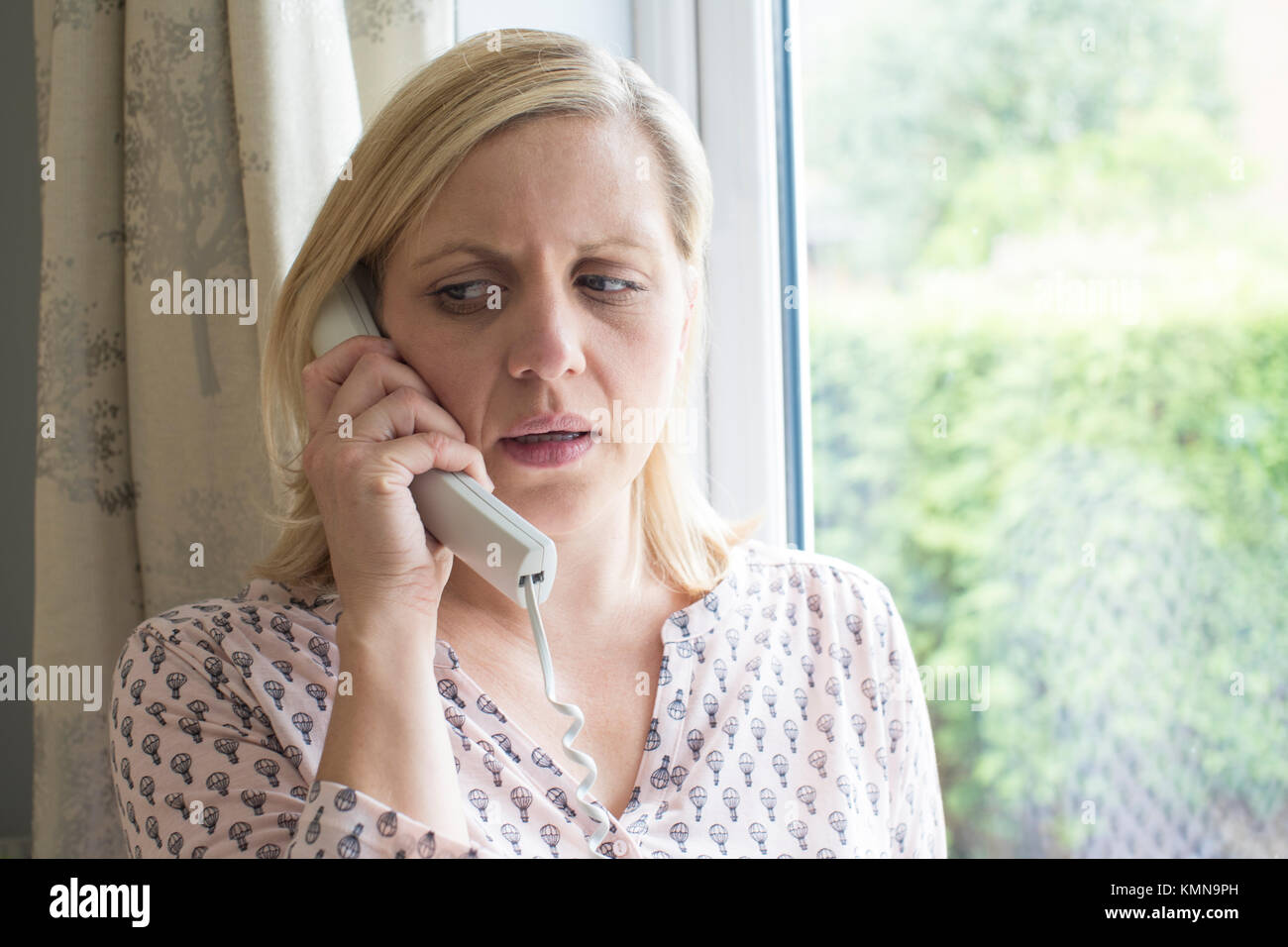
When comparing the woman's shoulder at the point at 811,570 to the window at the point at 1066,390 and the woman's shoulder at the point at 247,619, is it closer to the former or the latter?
the window at the point at 1066,390

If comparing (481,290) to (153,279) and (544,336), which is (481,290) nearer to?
(544,336)

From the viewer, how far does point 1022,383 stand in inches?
51.6

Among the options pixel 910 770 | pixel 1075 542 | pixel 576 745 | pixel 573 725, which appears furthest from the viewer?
pixel 1075 542

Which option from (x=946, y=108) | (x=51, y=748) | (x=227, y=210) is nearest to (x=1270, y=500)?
(x=946, y=108)

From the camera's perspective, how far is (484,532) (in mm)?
839

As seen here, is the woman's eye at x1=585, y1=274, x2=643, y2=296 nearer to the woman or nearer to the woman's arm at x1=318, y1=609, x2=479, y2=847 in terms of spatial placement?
the woman

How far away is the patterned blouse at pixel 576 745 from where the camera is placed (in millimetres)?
802

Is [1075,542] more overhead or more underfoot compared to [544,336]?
more underfoot

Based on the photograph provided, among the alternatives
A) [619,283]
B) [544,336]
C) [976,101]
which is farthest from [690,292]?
[976,101]

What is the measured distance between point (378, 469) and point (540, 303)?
21 cm

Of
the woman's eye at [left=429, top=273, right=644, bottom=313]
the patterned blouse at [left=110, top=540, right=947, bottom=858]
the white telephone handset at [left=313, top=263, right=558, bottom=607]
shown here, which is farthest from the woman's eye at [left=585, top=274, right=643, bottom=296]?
the patterned blouse at [left=110, top=540, right=947, bottom=858]

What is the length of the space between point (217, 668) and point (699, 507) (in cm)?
59
